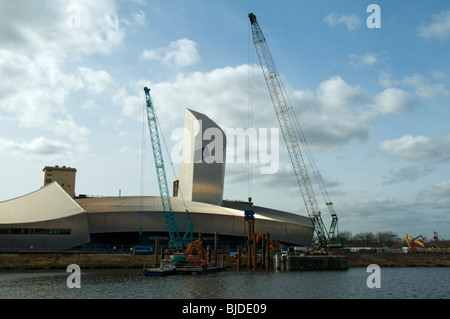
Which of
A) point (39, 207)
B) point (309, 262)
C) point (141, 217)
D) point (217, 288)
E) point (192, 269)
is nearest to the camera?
point (217, 288)

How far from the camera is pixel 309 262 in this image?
232ft

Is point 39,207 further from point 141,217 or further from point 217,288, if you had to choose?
point 217,288

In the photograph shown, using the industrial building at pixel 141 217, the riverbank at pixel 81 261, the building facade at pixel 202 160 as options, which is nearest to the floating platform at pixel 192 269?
the riverbank at pixel 81 261

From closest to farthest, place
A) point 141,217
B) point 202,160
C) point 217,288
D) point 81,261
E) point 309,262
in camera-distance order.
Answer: point 217,288 < point 81,261 < point 309,262 < point 141,217 < point 202,160

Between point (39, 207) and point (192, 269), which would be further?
point (39, 207)

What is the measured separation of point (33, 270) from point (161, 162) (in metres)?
35.8

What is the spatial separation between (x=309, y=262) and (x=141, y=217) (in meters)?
40.4

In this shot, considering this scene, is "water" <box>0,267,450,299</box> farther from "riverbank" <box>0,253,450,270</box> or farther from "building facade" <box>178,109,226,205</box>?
"building facade" <box>178,109,226,205</box>

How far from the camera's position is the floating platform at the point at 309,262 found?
229ft

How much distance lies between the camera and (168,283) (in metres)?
48.3

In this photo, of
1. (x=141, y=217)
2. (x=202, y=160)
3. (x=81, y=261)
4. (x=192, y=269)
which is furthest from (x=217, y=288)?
(x=202, y=160)
